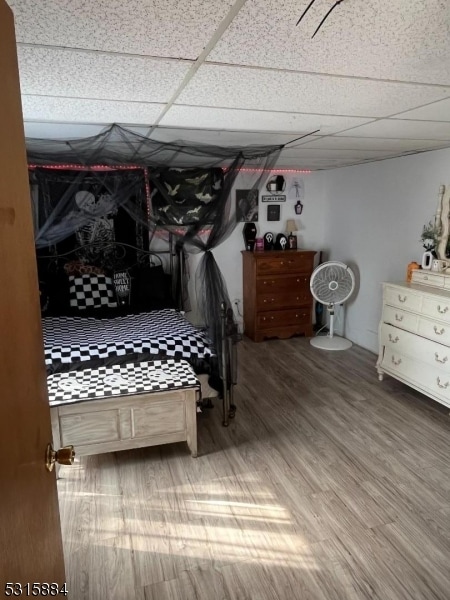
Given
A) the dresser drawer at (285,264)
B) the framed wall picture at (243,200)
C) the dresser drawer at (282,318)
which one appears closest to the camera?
the framed wall picture at (243,200)

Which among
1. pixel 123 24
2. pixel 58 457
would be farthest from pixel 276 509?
pixel 123 24

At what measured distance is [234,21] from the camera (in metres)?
1.09

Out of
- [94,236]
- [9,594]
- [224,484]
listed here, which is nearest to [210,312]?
[224,484]

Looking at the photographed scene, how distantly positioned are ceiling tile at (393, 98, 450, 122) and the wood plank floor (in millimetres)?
2127

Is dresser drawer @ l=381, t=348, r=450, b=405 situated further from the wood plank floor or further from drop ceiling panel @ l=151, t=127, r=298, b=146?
drop ceiling panel @ l=151, t=127, r=298, b=146

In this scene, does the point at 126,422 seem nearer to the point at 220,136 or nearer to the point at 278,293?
the point at 220,136

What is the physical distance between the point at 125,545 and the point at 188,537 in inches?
12.4

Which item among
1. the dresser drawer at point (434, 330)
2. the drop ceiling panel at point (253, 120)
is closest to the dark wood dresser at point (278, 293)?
the dresser drawer at point (434, 330)

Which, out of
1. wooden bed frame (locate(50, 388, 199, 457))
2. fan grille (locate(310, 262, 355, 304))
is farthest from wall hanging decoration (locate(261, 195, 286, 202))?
wooden bed frame (locate(50, 388, 199, 457))

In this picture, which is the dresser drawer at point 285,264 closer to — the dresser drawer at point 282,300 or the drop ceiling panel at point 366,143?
the dresser drawer at point 282,300

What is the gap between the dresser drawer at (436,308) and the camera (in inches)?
121

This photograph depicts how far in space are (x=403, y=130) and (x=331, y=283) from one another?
228cm

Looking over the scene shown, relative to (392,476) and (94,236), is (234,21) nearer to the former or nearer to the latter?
(392,476)

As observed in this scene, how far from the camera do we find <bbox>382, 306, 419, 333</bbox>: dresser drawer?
11.2 feet
